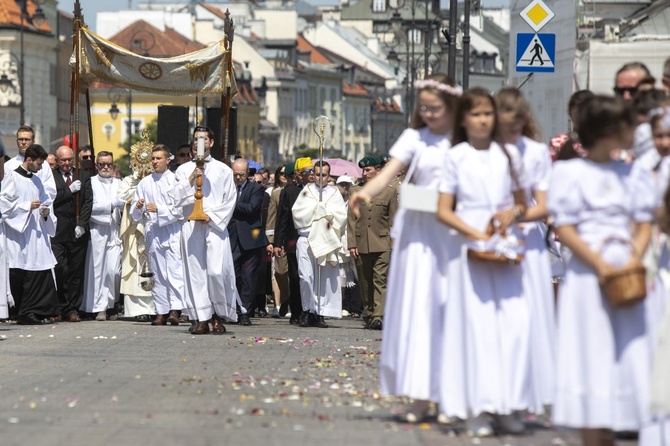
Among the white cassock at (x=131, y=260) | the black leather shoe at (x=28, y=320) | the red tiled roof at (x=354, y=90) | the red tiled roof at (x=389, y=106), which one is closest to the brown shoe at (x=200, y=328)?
the black leather shoe at (x=28, y=320)

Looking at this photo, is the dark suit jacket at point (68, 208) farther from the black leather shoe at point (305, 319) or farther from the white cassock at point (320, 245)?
the black leather shoe at point (305, 319)

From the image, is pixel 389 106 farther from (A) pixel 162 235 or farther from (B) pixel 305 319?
(A) pixel 162 235

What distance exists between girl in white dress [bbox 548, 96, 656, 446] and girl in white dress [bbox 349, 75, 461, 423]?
1980 millimetres

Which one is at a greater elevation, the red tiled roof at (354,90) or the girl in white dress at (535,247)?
the red tiled roof at (354,90)

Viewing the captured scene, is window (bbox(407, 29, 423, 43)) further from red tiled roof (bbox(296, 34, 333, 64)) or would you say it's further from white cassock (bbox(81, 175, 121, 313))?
red tiled roof (bbox(296, 34, 333, 64))

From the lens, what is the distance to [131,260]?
22359mm

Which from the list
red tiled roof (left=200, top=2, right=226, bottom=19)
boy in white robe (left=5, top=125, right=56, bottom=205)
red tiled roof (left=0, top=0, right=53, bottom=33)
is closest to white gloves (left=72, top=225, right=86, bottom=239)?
boy in white robe (left=5, top=125, right=56, bottom=205)

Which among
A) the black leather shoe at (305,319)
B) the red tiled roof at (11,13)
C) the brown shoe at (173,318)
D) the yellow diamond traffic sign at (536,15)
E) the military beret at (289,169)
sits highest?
the red tiled roof at (11,13)

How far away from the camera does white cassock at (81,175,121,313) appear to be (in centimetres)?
2178

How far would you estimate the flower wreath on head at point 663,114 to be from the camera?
28.7ft

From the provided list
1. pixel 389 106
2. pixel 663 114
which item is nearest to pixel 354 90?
pixel 389 106

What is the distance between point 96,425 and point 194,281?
25.5ft

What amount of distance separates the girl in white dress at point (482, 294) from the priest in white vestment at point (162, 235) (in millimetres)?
10403

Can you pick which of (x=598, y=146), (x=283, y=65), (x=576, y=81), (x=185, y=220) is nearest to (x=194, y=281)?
(x=185, y=220)
